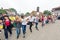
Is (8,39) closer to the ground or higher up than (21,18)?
closer to the ground

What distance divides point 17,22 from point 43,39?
209cm

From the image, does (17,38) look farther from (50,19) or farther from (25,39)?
(50,19)

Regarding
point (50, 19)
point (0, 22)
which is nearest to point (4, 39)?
point (0, 22)

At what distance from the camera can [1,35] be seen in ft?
59.9

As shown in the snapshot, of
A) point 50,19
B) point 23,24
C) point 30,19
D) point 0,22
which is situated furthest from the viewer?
point 50,19

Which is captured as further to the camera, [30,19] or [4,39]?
[30,19]

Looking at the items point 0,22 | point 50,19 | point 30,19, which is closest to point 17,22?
point 30,19

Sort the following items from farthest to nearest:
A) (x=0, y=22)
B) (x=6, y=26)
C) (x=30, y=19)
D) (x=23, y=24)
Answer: (x=0, y=22)
(x=30, y=19)
(x=23, y=24)
(x=6, y=26)

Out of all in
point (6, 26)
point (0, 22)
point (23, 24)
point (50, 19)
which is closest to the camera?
point (6, 26)

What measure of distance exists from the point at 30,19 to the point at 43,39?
144 inches

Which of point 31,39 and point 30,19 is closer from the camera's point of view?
point 31,39

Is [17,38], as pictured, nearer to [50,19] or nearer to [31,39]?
[31,39]

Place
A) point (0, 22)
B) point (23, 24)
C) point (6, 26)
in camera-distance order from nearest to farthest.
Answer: point (6, 26) < point (23, 24) < point (0, 22)

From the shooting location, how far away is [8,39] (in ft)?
54.6
